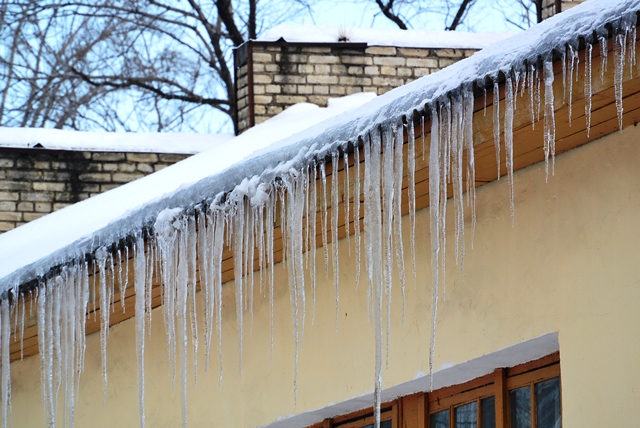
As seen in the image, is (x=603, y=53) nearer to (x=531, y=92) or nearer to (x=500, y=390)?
(x=531, y=92)

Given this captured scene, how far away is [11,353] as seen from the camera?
20.3 feet

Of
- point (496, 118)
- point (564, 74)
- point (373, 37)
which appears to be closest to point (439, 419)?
point (496, 118)

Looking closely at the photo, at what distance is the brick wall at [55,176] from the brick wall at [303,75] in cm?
118

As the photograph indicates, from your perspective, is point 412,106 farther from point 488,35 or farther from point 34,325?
point 488,35

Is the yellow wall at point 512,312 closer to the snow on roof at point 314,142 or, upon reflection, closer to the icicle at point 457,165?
the icicle at point 457,165

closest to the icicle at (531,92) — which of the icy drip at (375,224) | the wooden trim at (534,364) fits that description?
the icy drip at (375,224)

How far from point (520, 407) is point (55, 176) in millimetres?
7607

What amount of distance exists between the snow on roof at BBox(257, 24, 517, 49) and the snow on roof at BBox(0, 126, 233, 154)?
1336mm

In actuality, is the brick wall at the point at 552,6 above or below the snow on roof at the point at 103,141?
above

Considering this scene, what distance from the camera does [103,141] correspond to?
10914 millimetres

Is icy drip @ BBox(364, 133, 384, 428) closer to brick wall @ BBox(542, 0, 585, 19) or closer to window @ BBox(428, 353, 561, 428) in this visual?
window @ BBox(428, 353, 561, 428)

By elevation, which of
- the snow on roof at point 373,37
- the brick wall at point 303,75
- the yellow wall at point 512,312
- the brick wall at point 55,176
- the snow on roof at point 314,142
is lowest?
the yellow wall at point 512,312

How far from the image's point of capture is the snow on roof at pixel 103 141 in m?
10.8

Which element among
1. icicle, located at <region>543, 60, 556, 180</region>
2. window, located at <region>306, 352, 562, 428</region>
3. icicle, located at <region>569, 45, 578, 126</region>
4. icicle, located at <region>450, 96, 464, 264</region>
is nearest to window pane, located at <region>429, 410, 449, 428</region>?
window, located at <region>306, 352, 562, 428</region>
